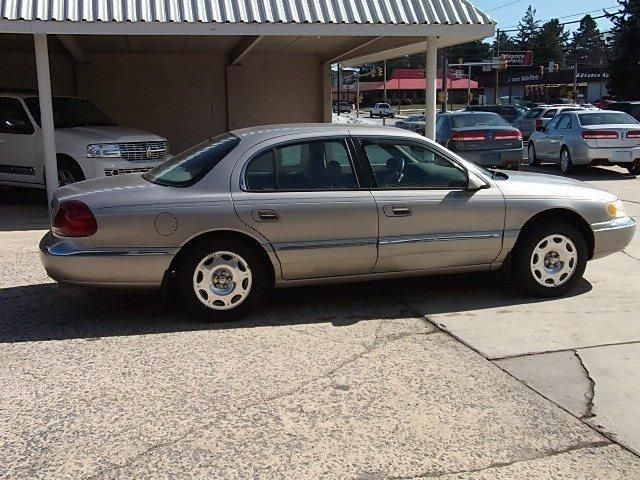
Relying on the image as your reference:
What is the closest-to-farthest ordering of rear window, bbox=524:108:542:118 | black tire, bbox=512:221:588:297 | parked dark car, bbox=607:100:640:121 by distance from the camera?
black tire, bbox=512:221:588:297, parked dark car, bbox=607:100:640:121, rear window, bbox=524:108:542:118

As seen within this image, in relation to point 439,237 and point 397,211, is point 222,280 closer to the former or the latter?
point 397,211

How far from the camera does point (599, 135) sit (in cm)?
1545

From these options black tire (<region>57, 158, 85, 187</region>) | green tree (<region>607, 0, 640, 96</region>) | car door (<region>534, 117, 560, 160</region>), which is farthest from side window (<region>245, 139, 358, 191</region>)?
green tree (<region>607, 0, 640, 96</region>)

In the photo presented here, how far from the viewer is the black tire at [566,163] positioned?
16.2 meters

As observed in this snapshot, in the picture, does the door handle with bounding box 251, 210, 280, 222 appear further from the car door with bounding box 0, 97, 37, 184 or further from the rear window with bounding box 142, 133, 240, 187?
the car door with bounding box 0, 97, 37, 184

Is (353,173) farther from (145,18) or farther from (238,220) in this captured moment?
(145,18)

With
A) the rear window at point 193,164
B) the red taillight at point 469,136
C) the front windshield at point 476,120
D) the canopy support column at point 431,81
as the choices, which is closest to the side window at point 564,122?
the front windshield at point 476,120

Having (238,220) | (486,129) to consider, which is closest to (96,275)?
(238,220)

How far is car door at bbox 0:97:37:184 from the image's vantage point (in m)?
11.5

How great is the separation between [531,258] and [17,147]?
924 centimetres

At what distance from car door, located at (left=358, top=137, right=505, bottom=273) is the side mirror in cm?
5

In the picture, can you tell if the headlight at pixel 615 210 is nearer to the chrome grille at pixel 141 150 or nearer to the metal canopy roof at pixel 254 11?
the metal canopy roof at pixel 254 11

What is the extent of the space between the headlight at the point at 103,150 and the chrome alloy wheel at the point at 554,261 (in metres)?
7.33

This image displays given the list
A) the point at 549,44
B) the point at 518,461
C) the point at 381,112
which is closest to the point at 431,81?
the point at 518,461
